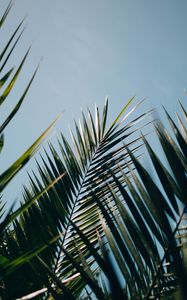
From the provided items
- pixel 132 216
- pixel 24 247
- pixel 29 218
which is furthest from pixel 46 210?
pixel 132 216

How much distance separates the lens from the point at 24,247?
125 centimetres

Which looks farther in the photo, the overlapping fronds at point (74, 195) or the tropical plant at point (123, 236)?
A: the overlapping fronds at point (74, 195)

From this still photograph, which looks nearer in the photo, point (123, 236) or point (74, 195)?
point (123, 236)

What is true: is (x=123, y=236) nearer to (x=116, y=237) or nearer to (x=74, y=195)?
(x=116, y=237)

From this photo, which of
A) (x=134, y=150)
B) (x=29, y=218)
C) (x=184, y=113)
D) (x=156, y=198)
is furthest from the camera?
(x=134, y=150)

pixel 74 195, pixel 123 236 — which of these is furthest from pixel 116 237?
pixel 74 195

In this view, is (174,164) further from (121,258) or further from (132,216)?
(121,258)

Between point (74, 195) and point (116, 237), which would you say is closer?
point (116, 237)

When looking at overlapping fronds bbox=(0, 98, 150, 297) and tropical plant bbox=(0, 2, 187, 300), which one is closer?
tropical plant bbox=(0, 2, 187, 300)

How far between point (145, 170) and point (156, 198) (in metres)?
0.09

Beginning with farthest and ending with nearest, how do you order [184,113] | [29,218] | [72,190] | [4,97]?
1. [72,190]
2. [29,218]
3. [184,113]
4. [4,97]

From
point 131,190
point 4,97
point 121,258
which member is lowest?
point 121,258

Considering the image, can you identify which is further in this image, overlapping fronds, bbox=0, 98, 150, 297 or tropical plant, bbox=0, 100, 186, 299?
overlapping fronds, bbox=0, 98, 150, 297

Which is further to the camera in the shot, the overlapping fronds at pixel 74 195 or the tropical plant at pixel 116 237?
the overlapping fronds at pixel 74 195
